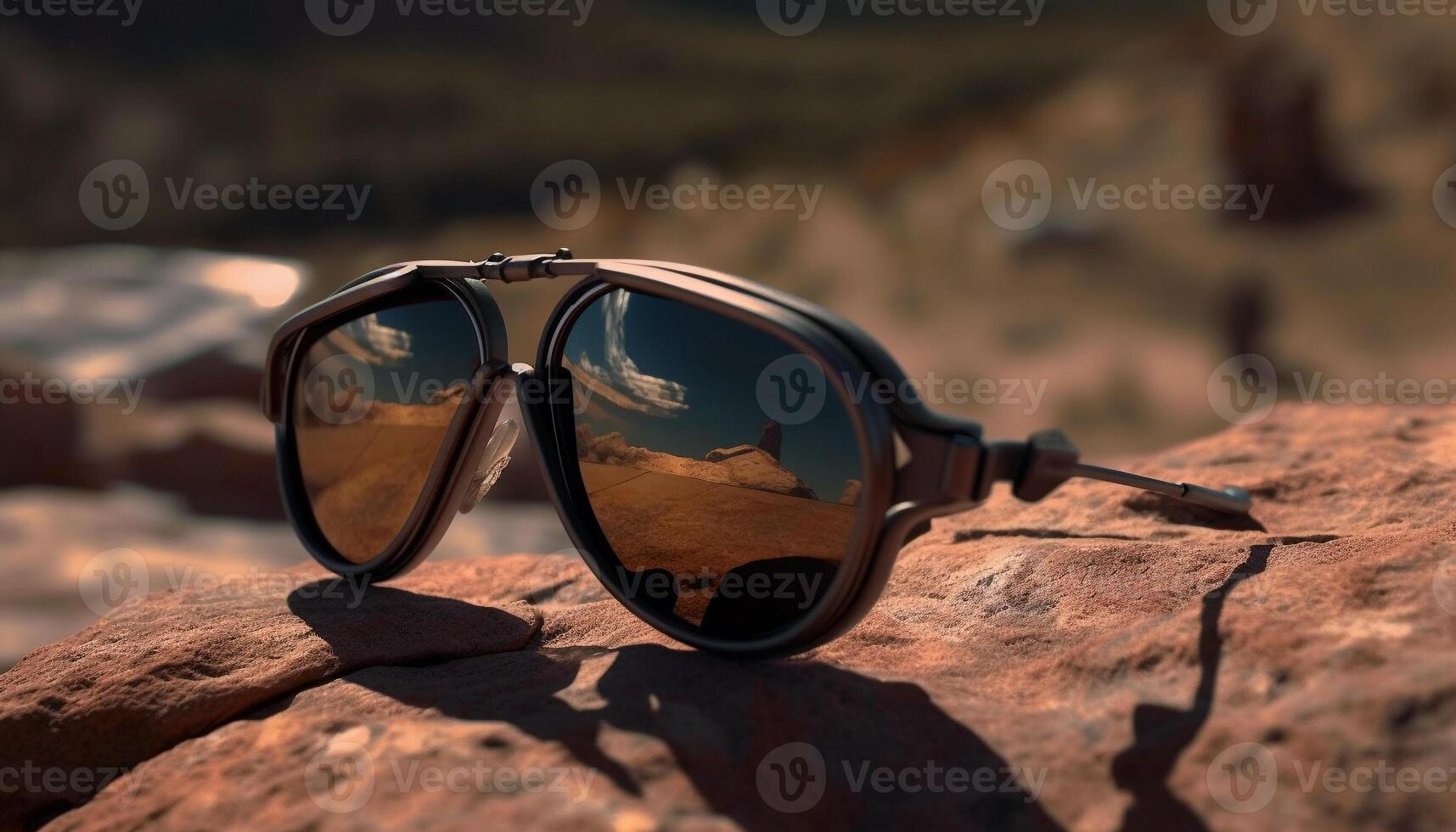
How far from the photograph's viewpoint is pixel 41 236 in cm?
353

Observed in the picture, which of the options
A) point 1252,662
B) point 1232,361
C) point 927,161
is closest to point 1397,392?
point 1232,361

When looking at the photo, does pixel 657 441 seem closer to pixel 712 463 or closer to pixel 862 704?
pixel 712 463

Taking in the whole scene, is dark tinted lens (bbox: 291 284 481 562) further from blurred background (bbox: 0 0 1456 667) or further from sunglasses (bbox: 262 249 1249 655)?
blurred background (bbox: 0 0 1456 667)

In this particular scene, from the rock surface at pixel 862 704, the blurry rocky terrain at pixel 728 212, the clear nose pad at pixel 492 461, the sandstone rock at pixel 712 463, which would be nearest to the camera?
the rock surface at pixel 862 704

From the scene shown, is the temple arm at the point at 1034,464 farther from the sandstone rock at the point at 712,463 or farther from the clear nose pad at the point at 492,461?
the clear nose pad at the point at 492,461

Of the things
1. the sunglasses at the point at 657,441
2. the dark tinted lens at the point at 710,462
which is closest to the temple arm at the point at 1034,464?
the sunglasses at the point at 657,441

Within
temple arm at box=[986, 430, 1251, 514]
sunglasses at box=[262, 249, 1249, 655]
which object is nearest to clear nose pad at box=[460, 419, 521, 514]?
sunglasses at box=[262, 249, 1249, 655]

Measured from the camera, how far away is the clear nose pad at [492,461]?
119 centimetres

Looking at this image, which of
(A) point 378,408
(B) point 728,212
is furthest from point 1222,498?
(B) point 728,212

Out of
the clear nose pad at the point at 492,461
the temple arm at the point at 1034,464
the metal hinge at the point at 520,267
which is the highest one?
the metal hinge at the point at 520,267

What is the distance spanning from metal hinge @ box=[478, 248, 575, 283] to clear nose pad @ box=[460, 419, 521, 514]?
174 mm

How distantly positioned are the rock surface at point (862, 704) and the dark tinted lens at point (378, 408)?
0.43 feet

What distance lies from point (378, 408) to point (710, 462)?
1.65ft

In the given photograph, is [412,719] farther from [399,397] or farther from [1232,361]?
[1232,361]
